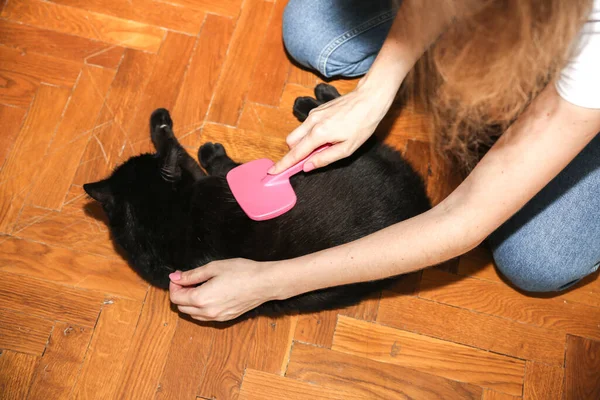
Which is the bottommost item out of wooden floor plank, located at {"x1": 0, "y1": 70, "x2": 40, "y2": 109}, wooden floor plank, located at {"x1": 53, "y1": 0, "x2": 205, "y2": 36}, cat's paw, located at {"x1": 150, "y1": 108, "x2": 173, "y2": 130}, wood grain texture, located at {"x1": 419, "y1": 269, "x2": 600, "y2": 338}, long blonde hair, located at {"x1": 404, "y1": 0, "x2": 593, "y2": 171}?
wood grain texture, located at {"x1": 419, "y1": 269, "x2": 600, "y2": 338}

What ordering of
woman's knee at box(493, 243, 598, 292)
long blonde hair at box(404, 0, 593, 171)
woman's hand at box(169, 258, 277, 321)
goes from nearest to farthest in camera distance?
1. long blonde hair at box(404, 0, 593, 171)
2. woman's hand at box(169, 258, 277, 321)
3. woman's knee at box(493, 243, 598, 292)

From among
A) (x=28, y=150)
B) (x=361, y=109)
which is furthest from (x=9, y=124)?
(x=361, y=109)

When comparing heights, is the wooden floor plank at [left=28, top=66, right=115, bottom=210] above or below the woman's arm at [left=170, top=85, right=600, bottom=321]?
below

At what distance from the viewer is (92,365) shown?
1.11 meters

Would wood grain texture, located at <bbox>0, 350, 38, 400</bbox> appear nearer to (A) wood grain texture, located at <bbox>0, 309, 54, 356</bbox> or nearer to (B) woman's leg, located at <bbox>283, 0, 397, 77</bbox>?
(A) wood grain texture, located at <bbox>0, 309, 54, 356</bbox>

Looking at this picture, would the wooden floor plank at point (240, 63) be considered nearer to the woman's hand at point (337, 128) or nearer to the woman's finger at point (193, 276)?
the woman's hand at point (337, 128)

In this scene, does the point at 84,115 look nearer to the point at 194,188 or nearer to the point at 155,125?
the point at 155,125

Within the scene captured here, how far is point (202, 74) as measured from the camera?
1.28 meters

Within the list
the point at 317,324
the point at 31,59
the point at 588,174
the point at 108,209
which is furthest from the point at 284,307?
the point at 31,59

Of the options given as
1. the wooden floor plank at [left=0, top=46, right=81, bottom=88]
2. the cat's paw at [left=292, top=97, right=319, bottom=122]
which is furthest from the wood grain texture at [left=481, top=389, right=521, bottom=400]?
the wooden floor plank at [left=0, top=46, right=81, bottom=88]

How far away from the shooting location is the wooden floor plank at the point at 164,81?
4.10ft

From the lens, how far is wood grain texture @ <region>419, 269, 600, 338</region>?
1157 mm

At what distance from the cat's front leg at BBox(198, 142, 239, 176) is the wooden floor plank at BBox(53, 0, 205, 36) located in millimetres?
357

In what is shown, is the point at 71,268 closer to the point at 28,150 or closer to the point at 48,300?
the point at 48,300
